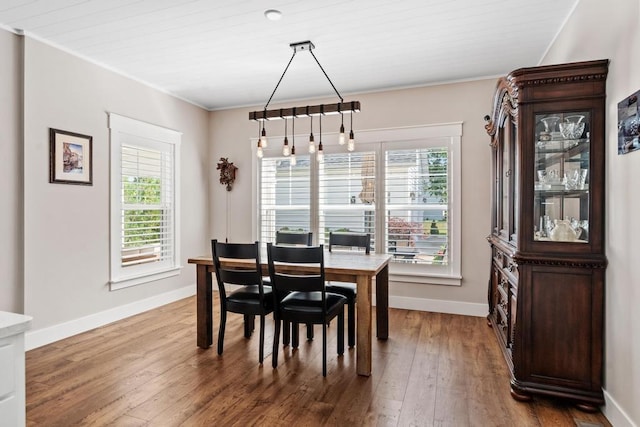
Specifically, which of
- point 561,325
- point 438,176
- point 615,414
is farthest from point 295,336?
point 438,176

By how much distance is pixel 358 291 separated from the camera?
9.32 feet

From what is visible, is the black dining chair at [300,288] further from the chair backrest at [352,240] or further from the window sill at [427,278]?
the window sill at [427,278]

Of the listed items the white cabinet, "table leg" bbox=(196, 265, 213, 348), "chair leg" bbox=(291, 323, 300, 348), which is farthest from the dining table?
the white cabinet

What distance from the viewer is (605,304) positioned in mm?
2244

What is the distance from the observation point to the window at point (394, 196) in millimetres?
4395

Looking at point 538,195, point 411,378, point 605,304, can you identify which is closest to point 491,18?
point 538,195

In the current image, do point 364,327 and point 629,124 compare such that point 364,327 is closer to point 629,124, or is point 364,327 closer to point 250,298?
point 250,298

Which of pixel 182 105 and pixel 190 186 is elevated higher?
pixel 182 105

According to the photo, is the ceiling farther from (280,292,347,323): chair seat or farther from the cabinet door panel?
(280,292,347,323): chair seat

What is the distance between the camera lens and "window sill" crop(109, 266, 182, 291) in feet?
13.4

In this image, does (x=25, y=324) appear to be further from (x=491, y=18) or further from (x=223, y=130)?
(x=223, y=130)

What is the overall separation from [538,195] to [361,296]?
1406mm

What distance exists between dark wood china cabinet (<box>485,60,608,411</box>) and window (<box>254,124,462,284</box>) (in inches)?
71.9

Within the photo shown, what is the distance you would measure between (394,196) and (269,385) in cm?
276
